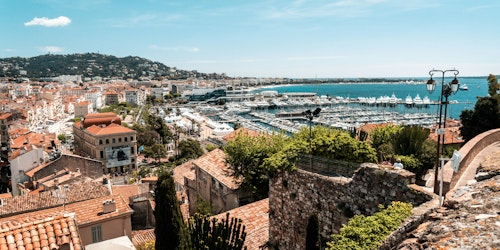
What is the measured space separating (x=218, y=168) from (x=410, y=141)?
388 inches

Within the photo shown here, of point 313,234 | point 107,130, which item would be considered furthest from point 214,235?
point 107,130

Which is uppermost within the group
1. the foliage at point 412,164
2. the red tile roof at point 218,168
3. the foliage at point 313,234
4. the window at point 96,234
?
the foliage at point 412,164

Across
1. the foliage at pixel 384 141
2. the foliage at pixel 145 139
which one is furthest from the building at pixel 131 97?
the foliage at pixel 384 141

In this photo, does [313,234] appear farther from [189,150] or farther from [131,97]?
[131,97]

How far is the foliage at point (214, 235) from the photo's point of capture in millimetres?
9961

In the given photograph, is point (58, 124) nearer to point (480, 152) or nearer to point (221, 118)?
point (221, 118)

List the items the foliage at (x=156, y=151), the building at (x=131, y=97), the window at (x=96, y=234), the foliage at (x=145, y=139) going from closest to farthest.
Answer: the window at (x=96, y=234)
the foliage at (x=156, y=151)
the foliage at (x=145, y=139)
the building at (x=131, y=97)

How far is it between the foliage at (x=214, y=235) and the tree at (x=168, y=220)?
65 cm

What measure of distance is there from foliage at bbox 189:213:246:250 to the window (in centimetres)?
636

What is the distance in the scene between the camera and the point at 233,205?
16.8 m

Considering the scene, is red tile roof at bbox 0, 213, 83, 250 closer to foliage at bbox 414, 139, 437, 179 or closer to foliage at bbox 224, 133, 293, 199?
foliage at bbox 224, 133, 293, 199

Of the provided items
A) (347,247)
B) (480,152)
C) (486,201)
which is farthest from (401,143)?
(486,201)

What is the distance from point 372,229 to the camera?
22.9 ft

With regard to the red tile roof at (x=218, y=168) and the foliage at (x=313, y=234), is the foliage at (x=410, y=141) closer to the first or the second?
the red tile roof at (x=218, y=168)
